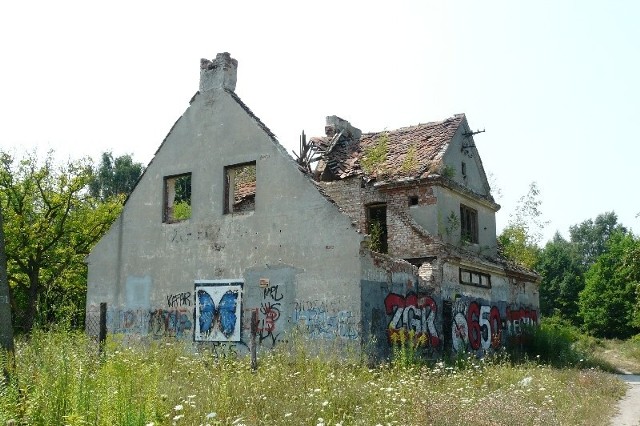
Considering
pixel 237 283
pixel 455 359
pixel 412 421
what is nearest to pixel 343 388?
pixel 412 421

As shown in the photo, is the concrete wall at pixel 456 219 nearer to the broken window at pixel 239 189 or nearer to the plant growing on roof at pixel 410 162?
the plant growing on roof at pixel 410 162

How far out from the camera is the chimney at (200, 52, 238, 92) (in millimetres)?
18344

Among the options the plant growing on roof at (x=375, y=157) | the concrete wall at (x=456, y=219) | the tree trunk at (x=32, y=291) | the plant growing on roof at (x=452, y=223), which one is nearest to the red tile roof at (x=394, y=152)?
the plant growing on roof at (x=375, y=157)

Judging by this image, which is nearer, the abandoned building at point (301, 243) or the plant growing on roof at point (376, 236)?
the abandoned building at point (301, 243)

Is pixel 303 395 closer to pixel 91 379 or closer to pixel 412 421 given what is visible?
pixel 412 421

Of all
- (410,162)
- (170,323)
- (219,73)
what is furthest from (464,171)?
(170,323)

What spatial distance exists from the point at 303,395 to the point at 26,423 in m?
3.84

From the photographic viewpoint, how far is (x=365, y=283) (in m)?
15.0

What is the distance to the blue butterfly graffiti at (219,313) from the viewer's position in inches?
659

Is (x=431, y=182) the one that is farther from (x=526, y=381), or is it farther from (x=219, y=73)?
(x=526, y=381)

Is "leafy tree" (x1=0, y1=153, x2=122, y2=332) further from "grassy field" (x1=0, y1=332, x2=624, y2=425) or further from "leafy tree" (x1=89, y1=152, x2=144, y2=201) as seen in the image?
"leafy tree" (x1=89, y1=152, x2=144, y2=201)

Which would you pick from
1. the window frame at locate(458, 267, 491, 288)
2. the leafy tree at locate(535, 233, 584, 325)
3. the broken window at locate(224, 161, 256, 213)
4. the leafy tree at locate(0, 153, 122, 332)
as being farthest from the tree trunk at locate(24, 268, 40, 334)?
the leafy tree at locate(535, 233, 584, 325)

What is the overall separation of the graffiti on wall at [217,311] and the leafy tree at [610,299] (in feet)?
117

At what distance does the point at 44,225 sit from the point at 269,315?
1590 cm
